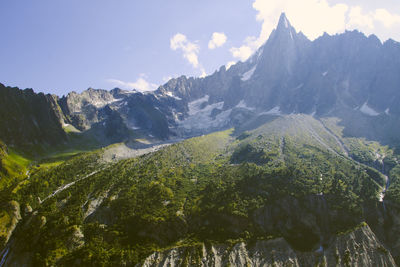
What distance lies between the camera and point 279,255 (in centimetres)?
7600

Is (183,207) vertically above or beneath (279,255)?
above

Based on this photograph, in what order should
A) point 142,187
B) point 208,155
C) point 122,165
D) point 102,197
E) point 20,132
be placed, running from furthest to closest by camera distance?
1. point 20,132
2. point 208,155
3. point 122,165
4. point 142,187
5. point 102,197

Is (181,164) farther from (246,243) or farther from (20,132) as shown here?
(20,132)

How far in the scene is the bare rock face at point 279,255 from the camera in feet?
232

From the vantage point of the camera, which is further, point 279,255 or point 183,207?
point 183,207

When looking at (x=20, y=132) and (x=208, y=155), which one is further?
(x=20, y=132)

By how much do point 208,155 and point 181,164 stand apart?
33675 millimetres

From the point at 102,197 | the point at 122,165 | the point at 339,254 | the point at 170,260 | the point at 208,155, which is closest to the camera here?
the point at 170,260

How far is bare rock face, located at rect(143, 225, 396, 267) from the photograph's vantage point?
70562 mm

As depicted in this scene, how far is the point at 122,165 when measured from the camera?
146 metres

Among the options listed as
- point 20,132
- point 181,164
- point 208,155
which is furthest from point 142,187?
point 20,132

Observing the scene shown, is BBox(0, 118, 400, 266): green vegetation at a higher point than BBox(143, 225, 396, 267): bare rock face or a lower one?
higher

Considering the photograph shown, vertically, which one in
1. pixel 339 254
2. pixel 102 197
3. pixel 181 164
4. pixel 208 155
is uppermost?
pixel 208 155

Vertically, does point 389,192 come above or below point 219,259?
above
